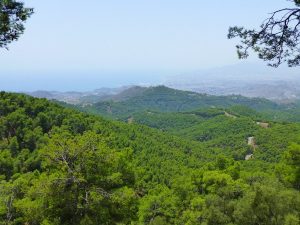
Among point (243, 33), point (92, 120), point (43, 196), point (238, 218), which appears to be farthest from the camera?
point (92, 120)

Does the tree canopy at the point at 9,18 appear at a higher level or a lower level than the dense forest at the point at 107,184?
higher

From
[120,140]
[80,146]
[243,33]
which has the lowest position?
[120,140]

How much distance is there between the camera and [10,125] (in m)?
62.5

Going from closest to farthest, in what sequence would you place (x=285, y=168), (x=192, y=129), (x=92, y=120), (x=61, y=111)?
(x=285, y=168)
(x=61, y=111)
(x=92, y=120)
(x=192, y=129)

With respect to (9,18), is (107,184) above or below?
below

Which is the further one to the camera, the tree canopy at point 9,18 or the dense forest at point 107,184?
the dense forest at point 107,184

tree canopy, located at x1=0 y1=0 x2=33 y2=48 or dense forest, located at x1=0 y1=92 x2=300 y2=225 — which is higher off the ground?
tree canopy, located at x1=0 y1=0 x2=33 y2=48

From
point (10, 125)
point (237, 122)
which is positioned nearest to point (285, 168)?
point (10, 125)

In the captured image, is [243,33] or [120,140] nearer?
[243,33]

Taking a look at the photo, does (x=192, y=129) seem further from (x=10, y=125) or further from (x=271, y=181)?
(x=271, y=181)

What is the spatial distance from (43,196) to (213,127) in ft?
438

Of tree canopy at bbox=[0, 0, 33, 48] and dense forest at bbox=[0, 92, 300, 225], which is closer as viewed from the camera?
tree canopy at bbox=[0, 0, 33, 48]

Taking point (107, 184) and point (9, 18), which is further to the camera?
point (107, 184)

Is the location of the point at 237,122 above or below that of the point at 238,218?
below
